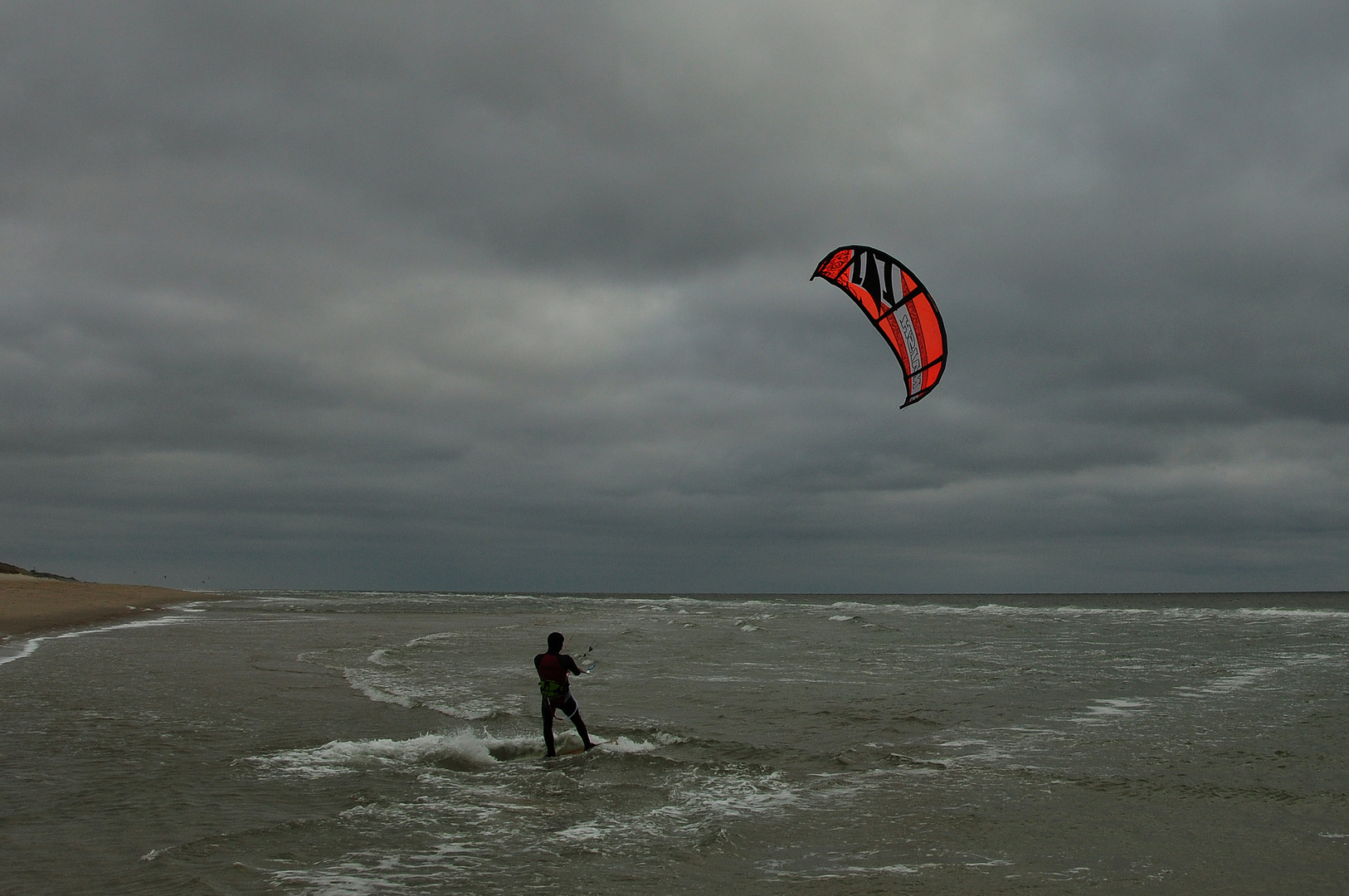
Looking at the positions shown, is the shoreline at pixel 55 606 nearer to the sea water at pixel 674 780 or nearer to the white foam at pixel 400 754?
the sea water at pixel 674 780

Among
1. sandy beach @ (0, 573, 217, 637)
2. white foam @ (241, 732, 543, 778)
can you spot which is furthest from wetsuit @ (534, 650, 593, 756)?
sandy beach @ (0, 573, 217, 637)

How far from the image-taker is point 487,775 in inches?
364

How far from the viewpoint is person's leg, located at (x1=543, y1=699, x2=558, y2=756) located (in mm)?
10055

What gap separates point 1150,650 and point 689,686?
13.7 m

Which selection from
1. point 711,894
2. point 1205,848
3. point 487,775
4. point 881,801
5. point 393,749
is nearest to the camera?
point 711,894

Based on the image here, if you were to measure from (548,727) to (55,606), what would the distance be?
1436 inches

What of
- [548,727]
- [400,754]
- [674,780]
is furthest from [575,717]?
[400,754]

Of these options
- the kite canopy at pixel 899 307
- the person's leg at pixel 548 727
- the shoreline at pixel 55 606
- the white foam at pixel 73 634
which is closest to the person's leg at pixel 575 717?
the person's leg at pixel 548 727

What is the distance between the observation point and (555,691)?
10062 mm

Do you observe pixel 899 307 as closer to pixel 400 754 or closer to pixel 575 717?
pixel 575 717

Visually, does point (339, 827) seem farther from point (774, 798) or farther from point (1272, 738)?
point (1272, 738)

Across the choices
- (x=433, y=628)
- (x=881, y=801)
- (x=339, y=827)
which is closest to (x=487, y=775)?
(x=339, y=827)

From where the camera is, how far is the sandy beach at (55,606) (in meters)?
28.8

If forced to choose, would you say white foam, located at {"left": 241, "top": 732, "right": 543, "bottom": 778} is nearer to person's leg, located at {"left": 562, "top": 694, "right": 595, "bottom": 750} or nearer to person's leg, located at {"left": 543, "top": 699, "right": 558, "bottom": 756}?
person's leg, located at {"left": 543, "top": 699, "right": 558, "bottom": 756}
